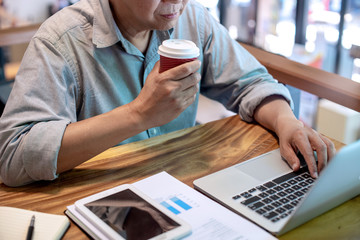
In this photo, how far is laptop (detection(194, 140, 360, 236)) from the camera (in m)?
0.76

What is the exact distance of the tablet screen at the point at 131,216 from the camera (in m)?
0.80

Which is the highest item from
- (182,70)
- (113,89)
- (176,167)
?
(182,70)

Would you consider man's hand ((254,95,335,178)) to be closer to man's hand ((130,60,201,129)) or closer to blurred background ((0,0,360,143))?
man's hand ((130,60,201,129))

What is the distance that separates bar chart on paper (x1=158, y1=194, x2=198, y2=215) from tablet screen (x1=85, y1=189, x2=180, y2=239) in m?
0.05

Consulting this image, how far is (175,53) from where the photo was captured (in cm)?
96

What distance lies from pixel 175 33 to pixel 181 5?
0.25m

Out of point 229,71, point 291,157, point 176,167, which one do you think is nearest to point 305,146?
point 291,157

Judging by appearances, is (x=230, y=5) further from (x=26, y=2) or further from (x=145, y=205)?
(x=145, y=205)

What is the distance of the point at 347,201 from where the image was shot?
0.95 meters

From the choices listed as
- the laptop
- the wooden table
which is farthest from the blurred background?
the laptop

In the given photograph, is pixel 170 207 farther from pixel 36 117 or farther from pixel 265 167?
pixel 36 117

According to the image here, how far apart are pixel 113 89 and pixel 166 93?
322 millimetres

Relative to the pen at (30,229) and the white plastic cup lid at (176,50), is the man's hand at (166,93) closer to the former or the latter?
the white plastic cup lid at (176,50)

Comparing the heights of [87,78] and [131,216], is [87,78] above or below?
above
